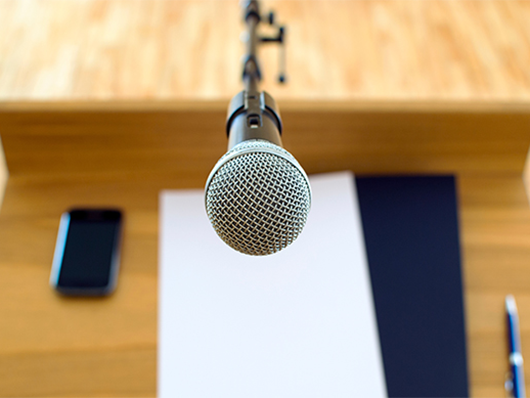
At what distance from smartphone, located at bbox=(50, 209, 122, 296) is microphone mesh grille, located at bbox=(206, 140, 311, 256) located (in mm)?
339

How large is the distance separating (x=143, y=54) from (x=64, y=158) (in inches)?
27.0

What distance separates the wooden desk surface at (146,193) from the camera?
61 cm

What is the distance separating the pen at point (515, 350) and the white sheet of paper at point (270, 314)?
0.55 ft

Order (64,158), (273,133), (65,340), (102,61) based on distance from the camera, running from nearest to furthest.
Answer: (273,133)
(65,340)
(64,158)
(102,61)

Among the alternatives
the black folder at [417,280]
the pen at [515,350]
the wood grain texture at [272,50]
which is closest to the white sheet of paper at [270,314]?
the black folder at [417,280]

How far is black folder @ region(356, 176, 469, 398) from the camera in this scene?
598 millimetres

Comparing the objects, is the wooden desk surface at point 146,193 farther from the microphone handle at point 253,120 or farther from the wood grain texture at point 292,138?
the microphone handle at point 253,120

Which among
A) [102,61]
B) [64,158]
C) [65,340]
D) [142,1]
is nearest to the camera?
[65,340]

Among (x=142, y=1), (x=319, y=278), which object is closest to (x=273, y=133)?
(x=319, y=278)

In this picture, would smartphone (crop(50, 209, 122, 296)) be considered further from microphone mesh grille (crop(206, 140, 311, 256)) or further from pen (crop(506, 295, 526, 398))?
pen (crop(506, 295, 526, 398))

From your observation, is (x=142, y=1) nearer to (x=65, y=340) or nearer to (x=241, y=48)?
(x=241, y=48)

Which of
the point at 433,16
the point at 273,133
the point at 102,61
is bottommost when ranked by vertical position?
the point at 273,133

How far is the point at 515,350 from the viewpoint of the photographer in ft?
2.02

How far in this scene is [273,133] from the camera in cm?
42
